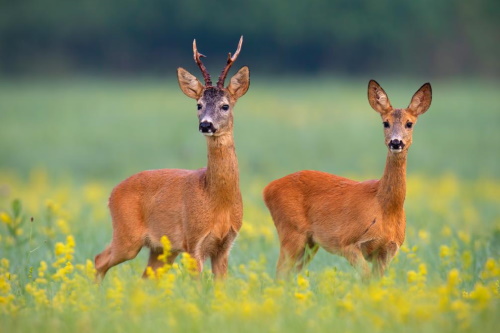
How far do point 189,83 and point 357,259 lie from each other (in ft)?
6.98

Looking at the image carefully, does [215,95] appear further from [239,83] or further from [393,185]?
[393,185]

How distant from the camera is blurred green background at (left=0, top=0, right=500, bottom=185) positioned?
73.5 feet

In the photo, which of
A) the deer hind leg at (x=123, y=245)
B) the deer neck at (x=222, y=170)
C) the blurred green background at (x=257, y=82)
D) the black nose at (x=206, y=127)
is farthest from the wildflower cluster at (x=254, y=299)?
the blurred green background at (x=257, y=82)

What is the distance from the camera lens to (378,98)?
805 cm

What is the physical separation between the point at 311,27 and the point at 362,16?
2970 millimetres

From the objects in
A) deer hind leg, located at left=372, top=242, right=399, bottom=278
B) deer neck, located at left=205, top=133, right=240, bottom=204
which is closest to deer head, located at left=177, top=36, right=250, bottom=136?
deer neck, located at left=205, top=133, right=240, bottom=204

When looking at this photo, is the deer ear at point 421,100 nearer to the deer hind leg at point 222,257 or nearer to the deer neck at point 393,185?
the deer neck at point 393,185

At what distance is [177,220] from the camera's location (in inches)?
320

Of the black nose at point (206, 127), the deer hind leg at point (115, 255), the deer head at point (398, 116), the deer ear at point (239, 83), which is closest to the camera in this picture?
the deer head at point (398, 116)

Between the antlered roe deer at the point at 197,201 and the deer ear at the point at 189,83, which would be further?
the deer ear at the point at 189,83

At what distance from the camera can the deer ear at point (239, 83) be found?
8.20 metres

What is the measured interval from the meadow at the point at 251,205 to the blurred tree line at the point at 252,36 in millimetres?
7564

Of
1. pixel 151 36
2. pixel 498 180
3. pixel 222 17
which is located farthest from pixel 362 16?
pixel 498 180

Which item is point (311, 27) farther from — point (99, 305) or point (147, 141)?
point (99, 305)
